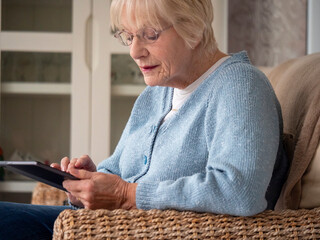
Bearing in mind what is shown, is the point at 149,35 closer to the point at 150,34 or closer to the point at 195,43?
the point at 150,34

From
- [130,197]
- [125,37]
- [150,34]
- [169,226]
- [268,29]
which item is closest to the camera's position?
[169,226]

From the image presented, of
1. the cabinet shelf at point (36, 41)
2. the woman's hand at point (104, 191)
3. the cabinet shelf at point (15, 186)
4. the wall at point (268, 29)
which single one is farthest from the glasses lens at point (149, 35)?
the cabinet shelf at point (15, 186)

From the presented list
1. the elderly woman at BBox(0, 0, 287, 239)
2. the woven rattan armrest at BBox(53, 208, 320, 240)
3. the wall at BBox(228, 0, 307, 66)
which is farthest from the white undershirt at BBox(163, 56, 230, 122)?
the wall at BBox(228, 0, 307, 66)

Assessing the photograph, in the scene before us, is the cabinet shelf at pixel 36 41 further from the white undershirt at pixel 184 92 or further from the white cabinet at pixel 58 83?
the white undershirt at pixel 184 92

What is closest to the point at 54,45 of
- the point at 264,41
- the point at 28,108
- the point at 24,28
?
the point at 24,28

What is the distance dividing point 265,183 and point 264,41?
1.78m

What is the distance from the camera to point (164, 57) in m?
1.20

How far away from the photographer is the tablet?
39.3 inches

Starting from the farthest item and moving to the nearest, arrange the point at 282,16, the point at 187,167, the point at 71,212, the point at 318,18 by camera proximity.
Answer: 1. the point at 282,16
2. the point at 318,18
3. the point at 187,167
4. the point at 71,212

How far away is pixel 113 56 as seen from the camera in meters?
2.72

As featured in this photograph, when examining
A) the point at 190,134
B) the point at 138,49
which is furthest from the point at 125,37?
the point at 190,134

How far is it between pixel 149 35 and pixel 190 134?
0.83 feet

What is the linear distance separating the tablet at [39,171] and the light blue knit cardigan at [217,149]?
0.59 feet

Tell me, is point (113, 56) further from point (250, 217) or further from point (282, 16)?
point (250, 217)
